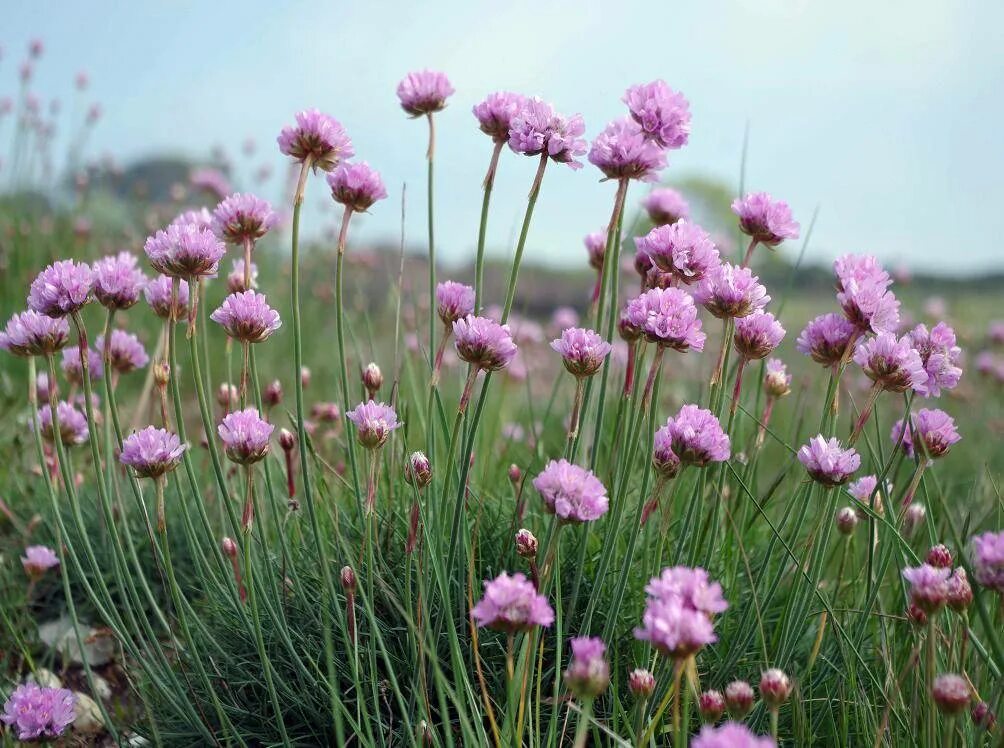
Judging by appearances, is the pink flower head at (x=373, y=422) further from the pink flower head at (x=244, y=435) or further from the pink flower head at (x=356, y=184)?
the pink flower head at (x=356, y=184)

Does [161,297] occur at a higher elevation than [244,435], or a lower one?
higher

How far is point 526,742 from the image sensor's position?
1.65 metres

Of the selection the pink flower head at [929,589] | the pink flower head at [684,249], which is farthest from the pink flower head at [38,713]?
the pink flower head at [929,589]

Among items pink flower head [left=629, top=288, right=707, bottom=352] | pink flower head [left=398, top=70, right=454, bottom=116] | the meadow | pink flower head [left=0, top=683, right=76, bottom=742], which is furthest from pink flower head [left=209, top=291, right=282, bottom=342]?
pink flower head [left=0, top=683, right=76, bottom=742]

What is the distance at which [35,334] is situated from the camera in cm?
169

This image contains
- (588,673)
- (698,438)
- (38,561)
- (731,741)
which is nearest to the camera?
(731,741)

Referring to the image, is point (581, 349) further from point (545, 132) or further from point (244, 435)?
point (244, 435)

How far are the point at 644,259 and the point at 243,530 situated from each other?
0.94 m

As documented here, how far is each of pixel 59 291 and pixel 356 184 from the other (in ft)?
1.80

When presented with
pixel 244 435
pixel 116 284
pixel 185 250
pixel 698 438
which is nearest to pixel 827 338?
pixel 698 438

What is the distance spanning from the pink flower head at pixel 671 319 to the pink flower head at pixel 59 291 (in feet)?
3.14

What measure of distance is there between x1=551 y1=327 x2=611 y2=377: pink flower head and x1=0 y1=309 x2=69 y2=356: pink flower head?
3.01ft

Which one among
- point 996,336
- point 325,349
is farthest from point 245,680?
point 996,336

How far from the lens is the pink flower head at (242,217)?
1.73 m
